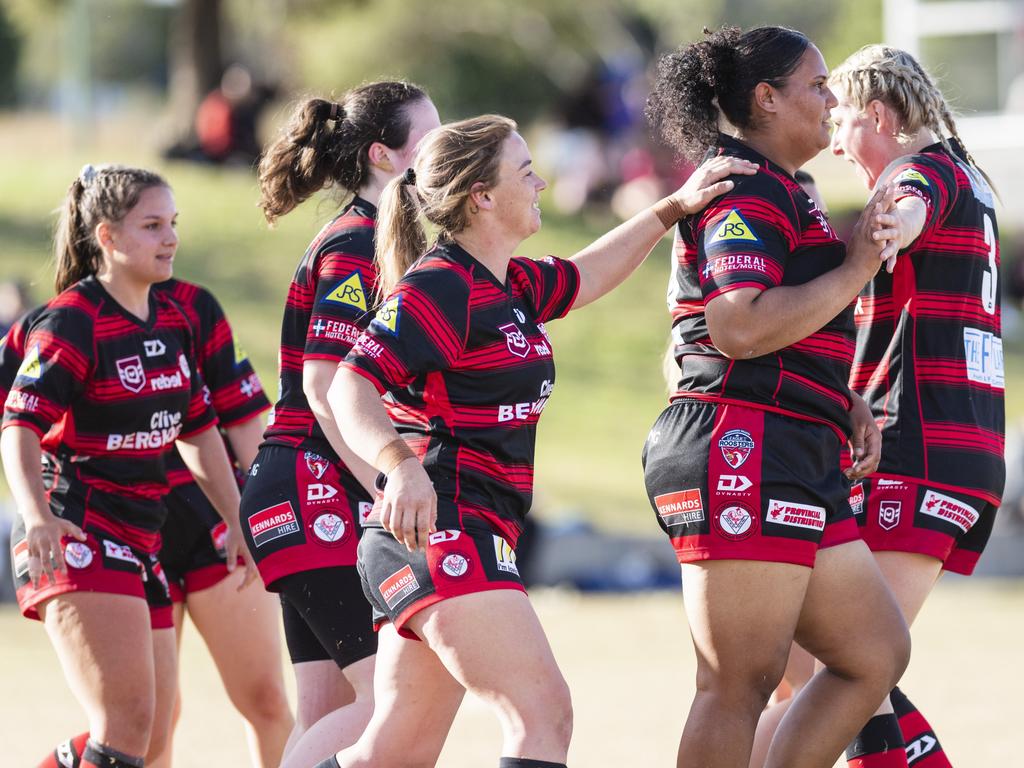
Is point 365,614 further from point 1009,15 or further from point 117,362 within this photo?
point 1009,15

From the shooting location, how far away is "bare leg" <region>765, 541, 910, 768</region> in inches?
152

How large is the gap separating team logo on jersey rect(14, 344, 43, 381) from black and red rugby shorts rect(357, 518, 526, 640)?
4.67ft

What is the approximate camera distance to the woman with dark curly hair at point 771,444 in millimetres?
3783

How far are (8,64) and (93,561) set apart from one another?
3691 cm

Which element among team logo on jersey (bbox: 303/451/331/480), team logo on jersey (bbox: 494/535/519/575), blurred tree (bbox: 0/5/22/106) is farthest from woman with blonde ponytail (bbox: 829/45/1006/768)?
blurred tree (bbox: 0/5/22/106)

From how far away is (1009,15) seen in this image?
2172 cm

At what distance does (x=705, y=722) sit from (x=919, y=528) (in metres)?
0.81

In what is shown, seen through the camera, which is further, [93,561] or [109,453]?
[109,453]

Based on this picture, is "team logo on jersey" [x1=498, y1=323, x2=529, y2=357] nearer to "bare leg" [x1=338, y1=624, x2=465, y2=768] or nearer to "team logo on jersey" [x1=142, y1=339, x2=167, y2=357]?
"bare leg" [x1=338, y1=624, x2=465, y2=768]

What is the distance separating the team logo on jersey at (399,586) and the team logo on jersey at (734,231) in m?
1.13

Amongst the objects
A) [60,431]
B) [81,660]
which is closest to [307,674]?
[81,660]

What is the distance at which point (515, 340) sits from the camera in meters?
3.73

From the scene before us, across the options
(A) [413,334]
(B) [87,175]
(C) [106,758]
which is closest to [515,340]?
(A) [413,334]

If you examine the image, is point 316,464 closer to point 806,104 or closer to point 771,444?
point 771,444
